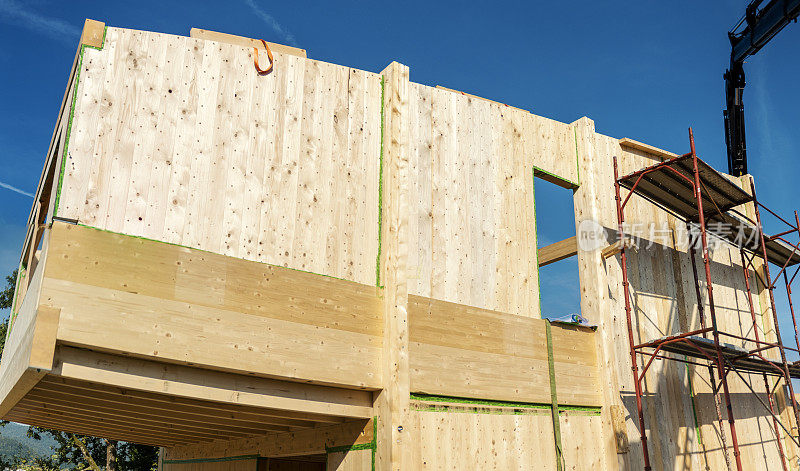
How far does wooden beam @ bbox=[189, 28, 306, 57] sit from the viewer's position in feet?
33.5

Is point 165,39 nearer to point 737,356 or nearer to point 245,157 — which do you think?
point 245,157

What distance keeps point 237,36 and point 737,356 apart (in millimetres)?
10839

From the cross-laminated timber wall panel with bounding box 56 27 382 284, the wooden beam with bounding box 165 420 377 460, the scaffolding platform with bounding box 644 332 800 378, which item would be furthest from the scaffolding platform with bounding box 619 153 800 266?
the wooden beam with bounding box 165 420 377 460

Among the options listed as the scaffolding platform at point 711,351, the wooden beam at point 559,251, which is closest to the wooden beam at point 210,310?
the wooden beam at point 559,251

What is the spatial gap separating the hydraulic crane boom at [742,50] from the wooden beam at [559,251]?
11.0 metres

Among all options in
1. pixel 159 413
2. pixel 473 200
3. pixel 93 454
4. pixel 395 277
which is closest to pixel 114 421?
pixel 159 413

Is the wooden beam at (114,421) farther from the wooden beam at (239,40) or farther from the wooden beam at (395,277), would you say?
the wooden beam at (239,40)

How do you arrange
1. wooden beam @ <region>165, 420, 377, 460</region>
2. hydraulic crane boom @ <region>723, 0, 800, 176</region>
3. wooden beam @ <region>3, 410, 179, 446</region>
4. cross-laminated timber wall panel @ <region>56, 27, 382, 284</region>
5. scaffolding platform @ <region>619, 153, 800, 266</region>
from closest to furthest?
cross-laminated timber wall panel @ <region>56, 27, 382, 284</region>, wooden beam @ <region>165, 420, 377, 460</region>, wooden beam @ <region>3, 410, 179, 446</region>, scaffolding platform @ <region>619, 153, 800, 266</region>, hydraulic crane boom @ <region>723, 0, 800, 176</region>

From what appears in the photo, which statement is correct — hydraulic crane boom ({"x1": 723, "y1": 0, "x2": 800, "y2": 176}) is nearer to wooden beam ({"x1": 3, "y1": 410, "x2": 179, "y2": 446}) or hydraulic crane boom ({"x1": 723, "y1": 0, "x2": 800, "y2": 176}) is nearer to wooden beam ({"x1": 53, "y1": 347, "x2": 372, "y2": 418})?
wooden beam ({"x1": 53, "y1": 347, "x2": 372, "y2": 418})

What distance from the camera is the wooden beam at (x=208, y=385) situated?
7949mm

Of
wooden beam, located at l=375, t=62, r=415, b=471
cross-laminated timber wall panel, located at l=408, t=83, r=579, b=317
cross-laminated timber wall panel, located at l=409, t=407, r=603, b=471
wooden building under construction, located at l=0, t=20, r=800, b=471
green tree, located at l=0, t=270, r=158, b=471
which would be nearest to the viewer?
wooden building under construction, located at l=0, t=20, r=800, b=471

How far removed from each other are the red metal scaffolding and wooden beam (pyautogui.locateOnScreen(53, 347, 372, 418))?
6.01 meters

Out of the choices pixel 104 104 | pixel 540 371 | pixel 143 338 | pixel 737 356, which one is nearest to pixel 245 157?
pixel 104 104

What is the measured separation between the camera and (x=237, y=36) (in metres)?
10.5
